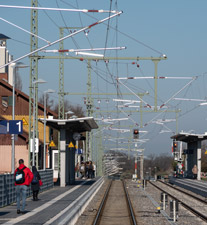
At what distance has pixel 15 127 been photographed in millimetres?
21750

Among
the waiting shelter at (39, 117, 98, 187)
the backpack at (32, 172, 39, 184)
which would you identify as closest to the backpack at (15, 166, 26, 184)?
the backpack at (32, 172, 39, 184)

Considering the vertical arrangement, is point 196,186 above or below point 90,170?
below

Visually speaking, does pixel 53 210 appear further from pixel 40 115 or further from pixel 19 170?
pixel 40 115

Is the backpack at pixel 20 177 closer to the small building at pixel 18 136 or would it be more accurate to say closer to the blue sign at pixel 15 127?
the blue sign at pixel 15 127

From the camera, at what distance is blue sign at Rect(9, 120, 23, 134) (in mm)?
21703

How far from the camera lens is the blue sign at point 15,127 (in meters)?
21.7

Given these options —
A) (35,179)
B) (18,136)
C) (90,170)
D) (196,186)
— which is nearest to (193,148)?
(90,170)

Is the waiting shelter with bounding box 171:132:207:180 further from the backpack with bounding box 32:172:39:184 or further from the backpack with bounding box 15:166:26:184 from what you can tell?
the backpack with bounding box 15:166:26:184

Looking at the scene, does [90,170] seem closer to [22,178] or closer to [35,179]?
[35,179]

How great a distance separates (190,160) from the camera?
51.9m

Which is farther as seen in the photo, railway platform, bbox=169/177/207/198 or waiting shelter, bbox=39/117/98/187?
railway platform, bbox=169/177/207/198

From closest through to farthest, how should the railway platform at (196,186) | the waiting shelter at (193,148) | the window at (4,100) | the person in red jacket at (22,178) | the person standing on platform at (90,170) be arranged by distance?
the person in red jacket at (22,178)
the railway platform at (196,186)
the waiting shelter at (193,148)
the person standing on platform at (90,170)
the window at (4,100)

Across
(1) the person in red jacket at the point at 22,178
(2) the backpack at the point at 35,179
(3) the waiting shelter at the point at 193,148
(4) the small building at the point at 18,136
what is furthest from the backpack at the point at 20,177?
(4) the small building at the point at 18,136

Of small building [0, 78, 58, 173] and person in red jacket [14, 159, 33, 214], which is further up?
small building [0, 78, 58, 173]
